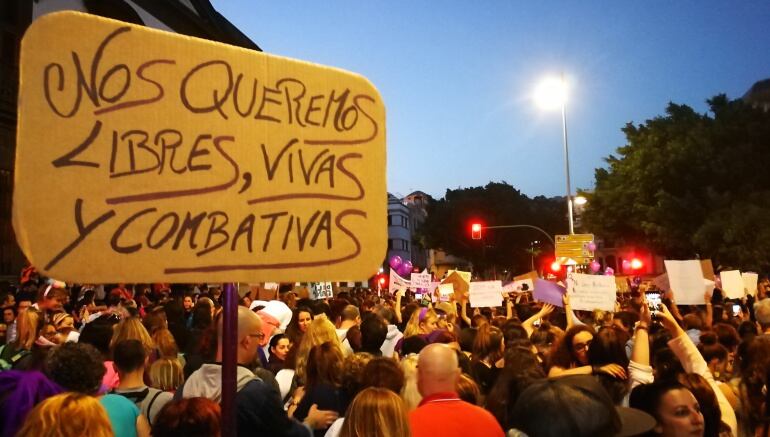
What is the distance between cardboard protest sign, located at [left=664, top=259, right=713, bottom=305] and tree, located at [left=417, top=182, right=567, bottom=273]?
5712 centimetres

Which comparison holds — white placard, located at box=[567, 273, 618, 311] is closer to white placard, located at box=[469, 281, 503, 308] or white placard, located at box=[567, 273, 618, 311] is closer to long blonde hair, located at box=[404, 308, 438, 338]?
long blonde hair, located at box=[404, 308, 438, 338]

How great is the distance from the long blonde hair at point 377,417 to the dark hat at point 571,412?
1.83ft

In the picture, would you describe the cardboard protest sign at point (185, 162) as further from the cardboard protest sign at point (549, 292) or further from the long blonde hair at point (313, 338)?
the cardboard protest sign at point (549, 292)

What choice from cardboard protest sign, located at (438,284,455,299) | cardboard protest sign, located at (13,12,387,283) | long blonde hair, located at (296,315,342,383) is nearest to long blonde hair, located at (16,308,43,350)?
long blonde hair, located at (296,315,342,383)

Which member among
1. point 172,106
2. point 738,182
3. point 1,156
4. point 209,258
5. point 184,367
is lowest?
point 184,367

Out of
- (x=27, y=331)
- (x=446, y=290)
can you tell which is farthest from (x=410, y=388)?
(x=446, y=290)

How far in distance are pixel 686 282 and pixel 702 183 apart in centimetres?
2803

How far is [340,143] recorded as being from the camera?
2.45m

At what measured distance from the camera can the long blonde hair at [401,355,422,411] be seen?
13.1 feet

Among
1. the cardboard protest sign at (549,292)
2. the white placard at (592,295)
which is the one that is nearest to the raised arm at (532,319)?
the cardboard protest sign at (549,292)

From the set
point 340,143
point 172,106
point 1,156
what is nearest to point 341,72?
point 340,143

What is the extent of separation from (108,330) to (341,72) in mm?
4102

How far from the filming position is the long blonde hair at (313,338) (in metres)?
5.07

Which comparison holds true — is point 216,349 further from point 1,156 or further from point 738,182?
point 738,182
